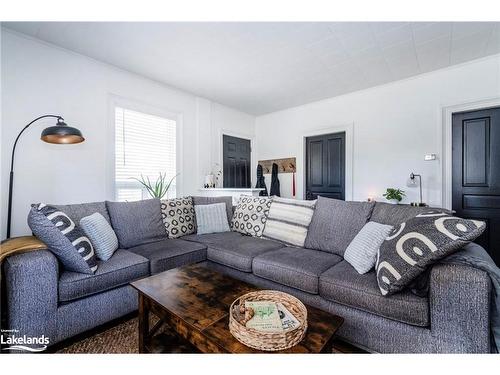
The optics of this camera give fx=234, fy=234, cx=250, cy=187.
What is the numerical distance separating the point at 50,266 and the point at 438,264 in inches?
89.2

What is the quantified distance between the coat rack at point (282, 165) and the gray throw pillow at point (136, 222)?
2826 millimetres

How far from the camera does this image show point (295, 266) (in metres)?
1.74

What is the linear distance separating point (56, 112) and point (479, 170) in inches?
198

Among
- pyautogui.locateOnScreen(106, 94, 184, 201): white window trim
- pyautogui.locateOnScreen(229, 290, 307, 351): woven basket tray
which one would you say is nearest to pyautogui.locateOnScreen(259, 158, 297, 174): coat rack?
pyautogui.locateOnScreen(106, 94, 184, 201): white window trim

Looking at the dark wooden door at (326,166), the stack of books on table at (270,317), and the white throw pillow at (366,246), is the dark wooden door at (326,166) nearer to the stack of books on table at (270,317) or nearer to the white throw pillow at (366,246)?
the white throw pillow at (366,246)

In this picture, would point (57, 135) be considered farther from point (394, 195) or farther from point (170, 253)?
point (394, 195)

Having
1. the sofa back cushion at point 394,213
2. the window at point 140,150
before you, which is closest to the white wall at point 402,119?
the sofa back cushion at point 394,213

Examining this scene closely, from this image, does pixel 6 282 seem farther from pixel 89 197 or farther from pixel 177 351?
pixel 89 197

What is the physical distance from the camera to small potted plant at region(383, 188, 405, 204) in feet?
10.7

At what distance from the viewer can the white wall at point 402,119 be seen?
9.61ft

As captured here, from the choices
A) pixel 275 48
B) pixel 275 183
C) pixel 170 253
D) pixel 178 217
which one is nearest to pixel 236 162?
pixel 275 183
